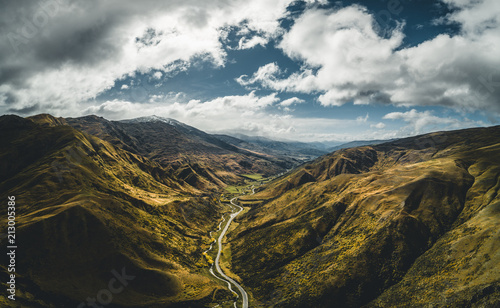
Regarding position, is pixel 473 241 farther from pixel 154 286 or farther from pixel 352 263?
pixel 154 286

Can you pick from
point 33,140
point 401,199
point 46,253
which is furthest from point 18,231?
point 401,199

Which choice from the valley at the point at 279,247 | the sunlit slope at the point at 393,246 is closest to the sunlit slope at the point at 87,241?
the valley at the point at 279,247

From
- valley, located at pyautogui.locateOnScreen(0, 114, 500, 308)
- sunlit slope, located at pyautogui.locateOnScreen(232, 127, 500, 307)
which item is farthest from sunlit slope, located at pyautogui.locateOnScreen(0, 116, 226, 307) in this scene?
sunlit slope, located at pyautogui.locateOnScreen(232, 127, 500, 307)

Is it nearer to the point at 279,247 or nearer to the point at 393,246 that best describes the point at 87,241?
the point at 279,247

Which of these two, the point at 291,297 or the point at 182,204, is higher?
the point at 182,204

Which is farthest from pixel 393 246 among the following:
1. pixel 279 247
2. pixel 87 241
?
pixel 87 241

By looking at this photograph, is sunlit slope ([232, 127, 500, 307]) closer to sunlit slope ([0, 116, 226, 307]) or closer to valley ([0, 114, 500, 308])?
valley ([0, 114, 500, 308])

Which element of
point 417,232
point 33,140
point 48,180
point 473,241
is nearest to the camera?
point 473,241
